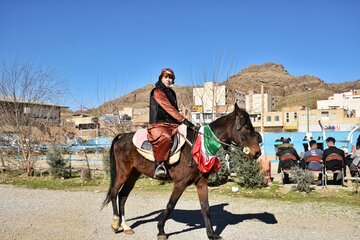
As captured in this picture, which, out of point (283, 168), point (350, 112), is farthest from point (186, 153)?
point (350, 112)

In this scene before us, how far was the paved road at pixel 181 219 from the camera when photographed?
238 inches

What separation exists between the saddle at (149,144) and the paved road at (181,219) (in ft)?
4.55

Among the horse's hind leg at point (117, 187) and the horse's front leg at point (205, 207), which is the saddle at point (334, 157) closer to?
the horse's front leg at point (205, 207)

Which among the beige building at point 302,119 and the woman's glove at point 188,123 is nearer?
the woman's glove at point 188,123

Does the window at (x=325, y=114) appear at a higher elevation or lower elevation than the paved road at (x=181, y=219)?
higher

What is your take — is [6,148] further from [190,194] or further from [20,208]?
[190,194]

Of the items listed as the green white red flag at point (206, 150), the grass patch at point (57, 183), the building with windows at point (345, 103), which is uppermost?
the building with windows at point (345, 103)

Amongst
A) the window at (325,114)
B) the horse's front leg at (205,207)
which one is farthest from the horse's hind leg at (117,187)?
the window at (325,114)

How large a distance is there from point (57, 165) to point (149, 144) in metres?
9.68

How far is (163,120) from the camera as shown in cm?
595

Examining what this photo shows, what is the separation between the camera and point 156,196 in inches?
395

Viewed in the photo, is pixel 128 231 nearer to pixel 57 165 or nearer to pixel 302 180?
pixel 302 180

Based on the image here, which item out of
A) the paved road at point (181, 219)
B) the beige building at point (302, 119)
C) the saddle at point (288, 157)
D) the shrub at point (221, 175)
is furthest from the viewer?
the beige building at point (302, 119)

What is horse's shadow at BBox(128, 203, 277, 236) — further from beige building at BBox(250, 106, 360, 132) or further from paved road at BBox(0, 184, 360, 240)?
beige building at BBox(250, 106, 360, 132)
